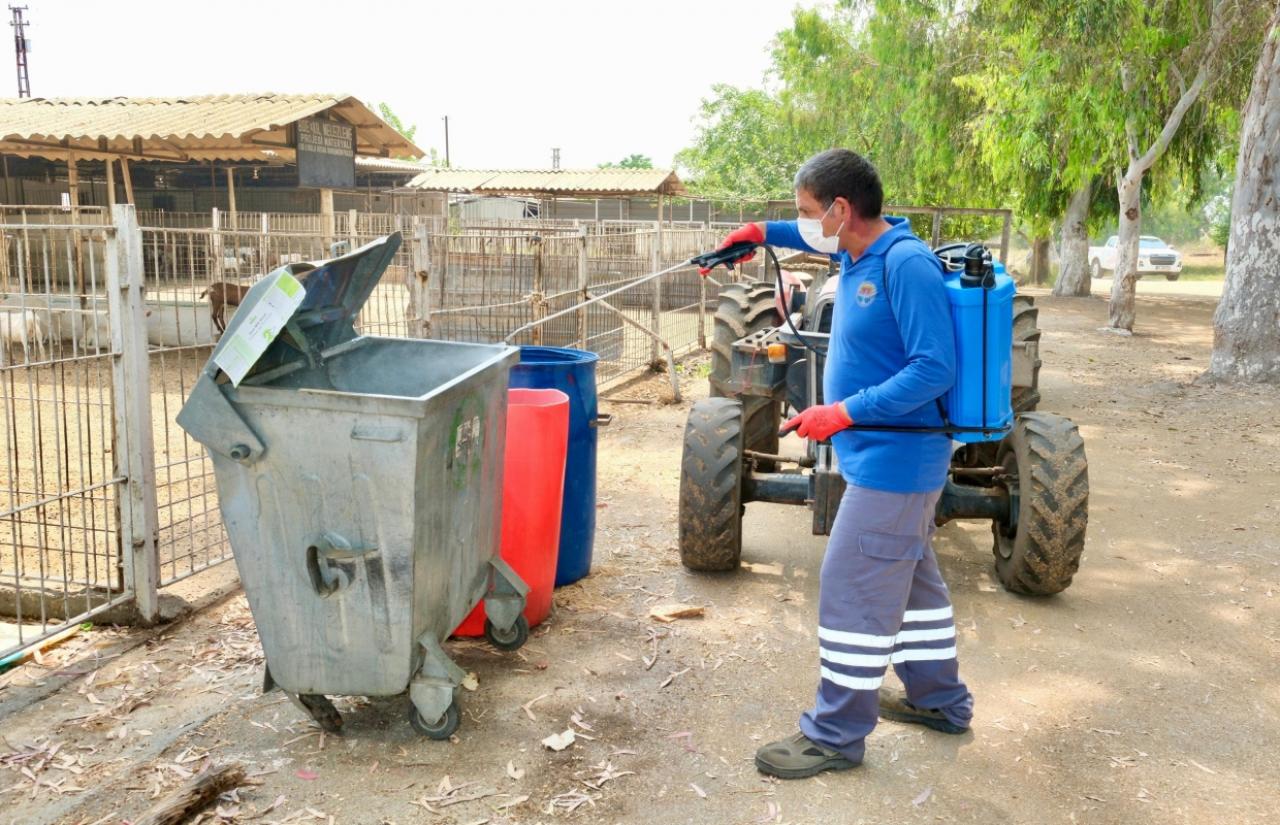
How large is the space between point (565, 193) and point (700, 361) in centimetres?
1543

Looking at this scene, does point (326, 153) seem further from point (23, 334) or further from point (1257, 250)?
point (23, 334)

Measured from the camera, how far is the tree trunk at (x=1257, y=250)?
A: 11.0m

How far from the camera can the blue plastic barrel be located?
4902mm

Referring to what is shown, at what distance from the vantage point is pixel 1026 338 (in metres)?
7.28

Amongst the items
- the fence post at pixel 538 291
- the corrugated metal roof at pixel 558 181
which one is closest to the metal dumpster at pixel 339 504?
the fence post at pixel 538 291

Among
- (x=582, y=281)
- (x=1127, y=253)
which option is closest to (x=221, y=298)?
Result: (x=582, y=281)

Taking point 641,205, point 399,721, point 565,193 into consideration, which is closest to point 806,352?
point 399,721

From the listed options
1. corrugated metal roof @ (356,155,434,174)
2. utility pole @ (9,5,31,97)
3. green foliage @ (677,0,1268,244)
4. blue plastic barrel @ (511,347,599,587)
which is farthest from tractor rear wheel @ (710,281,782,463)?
utility pole @ (9,5,31,97)

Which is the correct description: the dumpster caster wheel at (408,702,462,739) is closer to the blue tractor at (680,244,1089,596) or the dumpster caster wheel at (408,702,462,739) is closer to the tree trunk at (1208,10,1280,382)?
the blue tractor at (680,244,1089,596)

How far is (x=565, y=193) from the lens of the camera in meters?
27.7

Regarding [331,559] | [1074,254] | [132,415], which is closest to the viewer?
[331,559]

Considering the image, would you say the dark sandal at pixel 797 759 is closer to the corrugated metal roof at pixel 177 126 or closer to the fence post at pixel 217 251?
the fence post at pixel 217 251

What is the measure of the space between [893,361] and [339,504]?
1.79 metres

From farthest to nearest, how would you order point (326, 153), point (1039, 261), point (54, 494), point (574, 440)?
point (1039, 261), point (326, 153), point (54, 494), point (574, 440)
